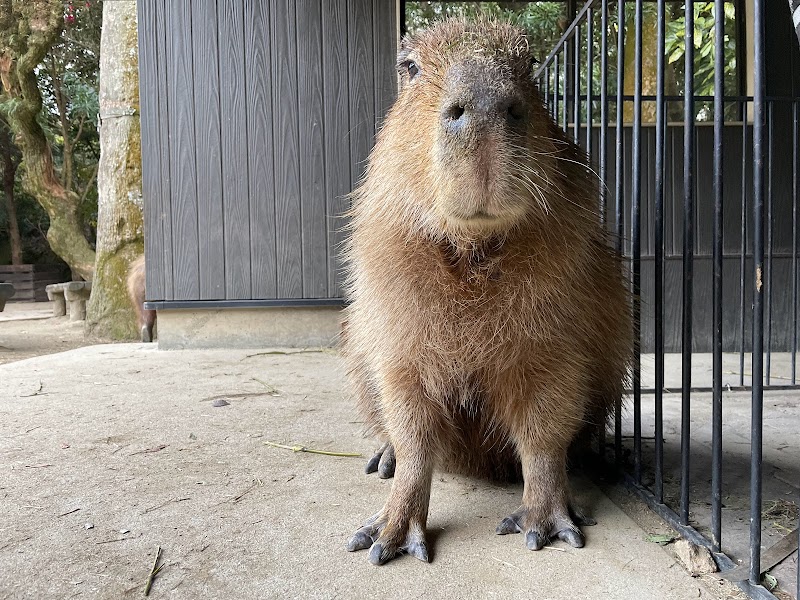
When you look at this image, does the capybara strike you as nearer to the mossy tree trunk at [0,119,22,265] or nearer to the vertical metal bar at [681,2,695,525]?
the vertical metal bar at [681,2,695,525]

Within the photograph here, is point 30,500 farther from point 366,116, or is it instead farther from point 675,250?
point 675,250

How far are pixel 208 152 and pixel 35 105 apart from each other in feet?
22.3

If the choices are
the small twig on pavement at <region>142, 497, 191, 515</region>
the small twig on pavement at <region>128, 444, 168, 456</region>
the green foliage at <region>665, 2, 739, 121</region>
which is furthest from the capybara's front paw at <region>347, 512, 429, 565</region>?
the green foliage at <region>665, 2, 739, 121</region>

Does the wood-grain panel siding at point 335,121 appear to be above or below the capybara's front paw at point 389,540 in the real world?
above

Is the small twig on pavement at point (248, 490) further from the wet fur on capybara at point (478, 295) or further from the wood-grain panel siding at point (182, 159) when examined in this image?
the wood-grain panel siding at point (182, 159)

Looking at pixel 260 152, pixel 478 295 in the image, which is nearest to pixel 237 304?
pixel 260 152

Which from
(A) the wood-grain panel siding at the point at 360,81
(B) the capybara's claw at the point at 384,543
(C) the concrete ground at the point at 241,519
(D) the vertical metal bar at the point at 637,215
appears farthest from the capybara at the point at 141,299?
(D) the vertical metal bar at the point at 637,215

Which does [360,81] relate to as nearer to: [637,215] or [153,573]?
[637,215]

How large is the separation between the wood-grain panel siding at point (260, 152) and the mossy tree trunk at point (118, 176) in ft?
8.25

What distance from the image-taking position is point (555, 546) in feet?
4.85

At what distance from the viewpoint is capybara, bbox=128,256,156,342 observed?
613 cm

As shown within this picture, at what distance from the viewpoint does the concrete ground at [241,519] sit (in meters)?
1.30

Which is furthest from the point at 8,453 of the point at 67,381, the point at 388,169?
the point at 388,169

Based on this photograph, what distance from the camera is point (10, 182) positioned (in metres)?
16.2
